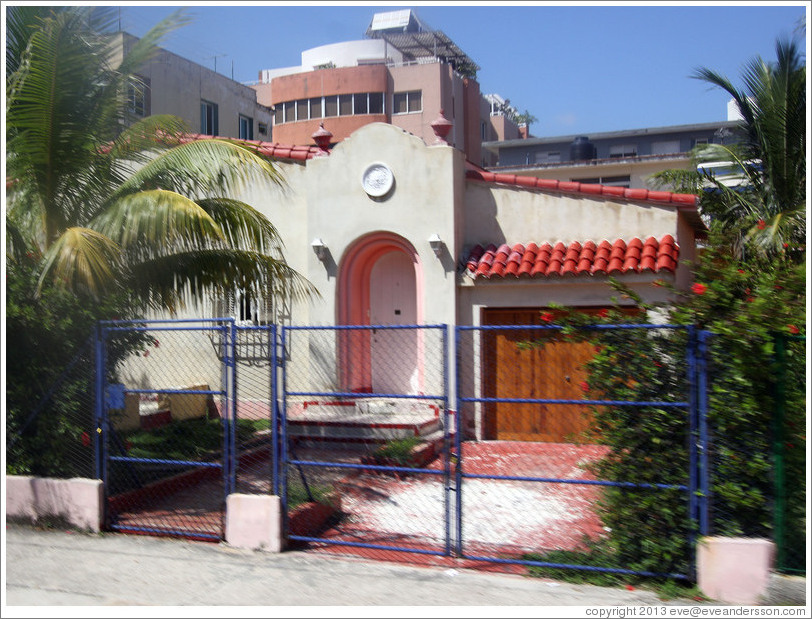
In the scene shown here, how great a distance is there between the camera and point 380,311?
14727mm

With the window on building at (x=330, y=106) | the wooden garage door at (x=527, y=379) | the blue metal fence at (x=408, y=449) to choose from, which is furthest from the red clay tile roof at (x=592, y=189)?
the window on building at (x=330, y=106)

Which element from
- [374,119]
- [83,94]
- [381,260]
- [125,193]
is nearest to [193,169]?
[125,193]

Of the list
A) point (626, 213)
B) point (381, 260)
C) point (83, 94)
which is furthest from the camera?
point (381, 260)

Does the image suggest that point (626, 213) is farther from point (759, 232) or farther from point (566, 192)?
point (759, 232)

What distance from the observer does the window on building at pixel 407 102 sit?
41875mm

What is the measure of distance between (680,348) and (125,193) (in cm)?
670

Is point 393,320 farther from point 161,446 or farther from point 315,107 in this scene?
point 315,107

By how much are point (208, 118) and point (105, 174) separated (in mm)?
22076

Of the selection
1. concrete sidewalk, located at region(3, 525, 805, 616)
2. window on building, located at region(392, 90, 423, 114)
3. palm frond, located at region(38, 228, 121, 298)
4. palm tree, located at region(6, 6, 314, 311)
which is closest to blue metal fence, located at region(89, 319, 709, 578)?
concrete sidewalk, located at region(3, 525, 805, 616)

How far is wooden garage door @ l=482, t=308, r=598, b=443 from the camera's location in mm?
12422

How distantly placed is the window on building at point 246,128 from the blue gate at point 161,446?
21.3 m

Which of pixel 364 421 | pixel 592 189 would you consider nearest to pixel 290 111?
pixel 592 189

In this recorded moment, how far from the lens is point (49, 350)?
334 inches

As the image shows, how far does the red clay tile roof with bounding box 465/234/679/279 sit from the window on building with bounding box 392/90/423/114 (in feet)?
99.1
